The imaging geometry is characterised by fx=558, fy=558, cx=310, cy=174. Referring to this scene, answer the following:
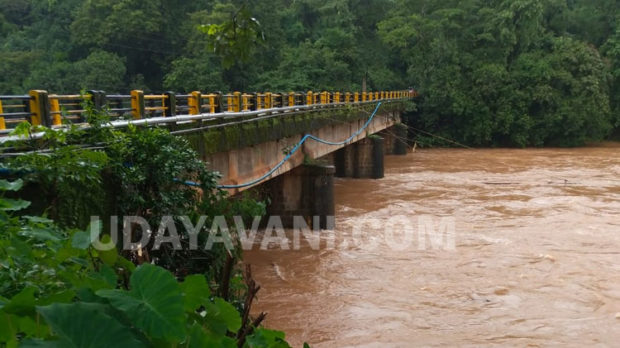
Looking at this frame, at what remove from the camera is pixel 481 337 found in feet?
27.7

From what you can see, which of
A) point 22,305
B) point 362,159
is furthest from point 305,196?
point 22,305

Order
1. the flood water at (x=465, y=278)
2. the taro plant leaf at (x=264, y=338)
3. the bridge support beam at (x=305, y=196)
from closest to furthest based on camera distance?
the taro plant leaf at (x=264, y=338) → the flood water at (x=465, y=278) → the bridge support beam at (x=305, y=196)

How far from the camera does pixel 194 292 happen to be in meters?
1.87

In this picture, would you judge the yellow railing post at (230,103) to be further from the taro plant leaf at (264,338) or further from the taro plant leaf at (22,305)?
the taro plant leaf at (22,305)

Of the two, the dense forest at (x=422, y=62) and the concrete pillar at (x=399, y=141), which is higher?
the dense forest at (x=422, y=62)

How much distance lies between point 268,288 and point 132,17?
1343 inches

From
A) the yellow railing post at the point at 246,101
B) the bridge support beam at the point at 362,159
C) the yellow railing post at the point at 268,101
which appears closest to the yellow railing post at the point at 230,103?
the yellow railing post at the point at 246,101

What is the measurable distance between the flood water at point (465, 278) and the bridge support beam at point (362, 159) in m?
5.23

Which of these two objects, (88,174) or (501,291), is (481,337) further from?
(88,174)

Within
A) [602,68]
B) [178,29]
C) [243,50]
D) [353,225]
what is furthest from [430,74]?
[243,50]

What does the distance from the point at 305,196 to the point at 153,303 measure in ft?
48.3

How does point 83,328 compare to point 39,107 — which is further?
point 39,107

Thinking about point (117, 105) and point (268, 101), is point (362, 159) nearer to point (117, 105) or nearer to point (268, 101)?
point (268, 101)

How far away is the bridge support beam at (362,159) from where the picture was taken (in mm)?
26172
